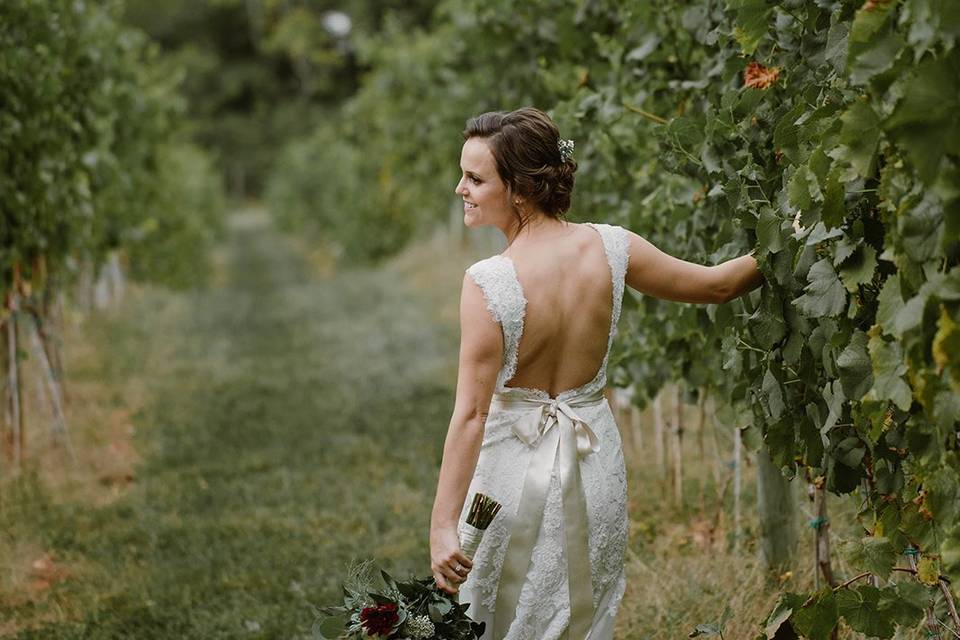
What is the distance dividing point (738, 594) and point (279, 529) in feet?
8.14

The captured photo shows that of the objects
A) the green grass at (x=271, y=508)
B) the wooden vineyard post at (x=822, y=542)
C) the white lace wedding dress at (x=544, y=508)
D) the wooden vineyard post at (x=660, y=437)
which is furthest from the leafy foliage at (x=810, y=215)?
the green grass at (x=271, y=508)

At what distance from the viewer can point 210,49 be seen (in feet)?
185

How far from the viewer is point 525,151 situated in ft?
8.34

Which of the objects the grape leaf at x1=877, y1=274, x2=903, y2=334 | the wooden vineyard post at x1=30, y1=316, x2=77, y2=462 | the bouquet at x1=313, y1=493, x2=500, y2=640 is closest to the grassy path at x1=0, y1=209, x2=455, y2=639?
the wooden vineyard post at x1=30, y1=316, x2=77, y2=462

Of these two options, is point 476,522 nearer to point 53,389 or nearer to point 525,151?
point 525,151

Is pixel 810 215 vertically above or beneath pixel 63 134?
above

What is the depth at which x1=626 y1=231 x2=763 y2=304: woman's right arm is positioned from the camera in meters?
2.74

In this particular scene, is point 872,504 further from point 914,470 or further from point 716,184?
point 716,184

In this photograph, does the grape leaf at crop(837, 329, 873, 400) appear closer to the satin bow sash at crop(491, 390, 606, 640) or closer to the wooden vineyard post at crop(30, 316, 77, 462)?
the satin bow sash at crop(491, 390, 606, 640)

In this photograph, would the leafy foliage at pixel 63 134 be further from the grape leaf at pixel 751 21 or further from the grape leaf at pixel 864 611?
the grape leaf at pixel 864 611

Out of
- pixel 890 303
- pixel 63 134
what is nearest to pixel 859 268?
pixel 890 303

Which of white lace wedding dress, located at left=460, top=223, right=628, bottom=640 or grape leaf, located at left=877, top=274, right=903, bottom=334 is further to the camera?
white lace wedding dress, located at left=460, top=223, right=628, bottom=640

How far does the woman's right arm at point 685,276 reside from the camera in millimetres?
2744

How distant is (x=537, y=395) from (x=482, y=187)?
22.2 inches
